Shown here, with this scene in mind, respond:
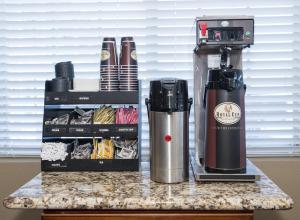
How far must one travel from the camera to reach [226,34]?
1148mm

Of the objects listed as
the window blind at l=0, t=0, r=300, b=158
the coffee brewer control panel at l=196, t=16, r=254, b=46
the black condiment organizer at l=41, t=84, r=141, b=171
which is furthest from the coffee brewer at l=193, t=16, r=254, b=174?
the window blind at l=0, t=0, r=300, b=158

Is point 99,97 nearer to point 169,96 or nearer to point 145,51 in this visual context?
point 169,96

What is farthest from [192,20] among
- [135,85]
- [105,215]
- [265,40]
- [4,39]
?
[105,215]

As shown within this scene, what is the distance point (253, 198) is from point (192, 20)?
0.94 metres

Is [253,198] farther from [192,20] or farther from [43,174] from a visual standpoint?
[192,20]

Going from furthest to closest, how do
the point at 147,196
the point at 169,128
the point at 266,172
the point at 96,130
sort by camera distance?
the point at 266,172 → the point at 96,130 → the point at 169,128 → the point at 147,196

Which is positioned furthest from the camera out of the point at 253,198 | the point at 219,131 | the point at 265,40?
the point at 265,40

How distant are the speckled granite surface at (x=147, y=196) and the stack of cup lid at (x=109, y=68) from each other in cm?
38

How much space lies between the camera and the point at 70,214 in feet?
3.30

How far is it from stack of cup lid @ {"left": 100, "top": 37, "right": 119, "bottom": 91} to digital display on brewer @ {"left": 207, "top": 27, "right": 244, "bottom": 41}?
1.28ft

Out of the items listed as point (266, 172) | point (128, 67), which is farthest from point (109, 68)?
point (266, 172)

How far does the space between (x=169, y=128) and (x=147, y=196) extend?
0.75 feet

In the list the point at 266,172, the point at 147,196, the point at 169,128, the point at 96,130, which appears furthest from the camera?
the point at 266,172

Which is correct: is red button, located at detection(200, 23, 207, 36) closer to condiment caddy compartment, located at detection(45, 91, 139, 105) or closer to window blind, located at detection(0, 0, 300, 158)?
condiment caddy compartment, located at detection(45, 91, 139, 105)
